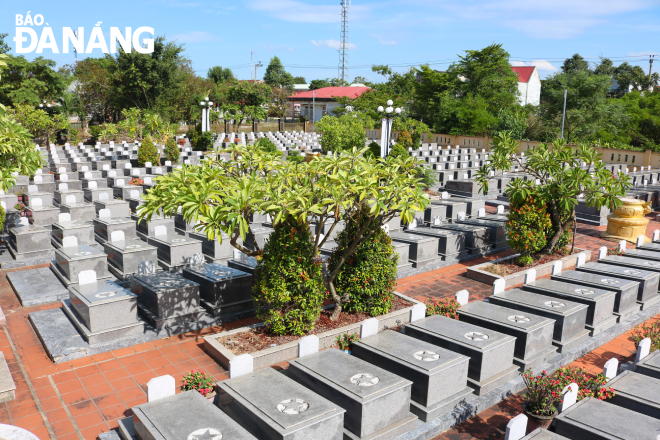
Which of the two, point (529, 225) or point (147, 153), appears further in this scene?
point (147, 153)

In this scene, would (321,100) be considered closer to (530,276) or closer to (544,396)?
(530,276)

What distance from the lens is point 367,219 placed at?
8422 mm

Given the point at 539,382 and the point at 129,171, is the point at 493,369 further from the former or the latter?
the point at 129,171

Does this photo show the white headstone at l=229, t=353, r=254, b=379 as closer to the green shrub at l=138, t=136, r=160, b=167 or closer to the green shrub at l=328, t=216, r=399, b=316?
the green shrub at l=328, t=216, r=399, b=316

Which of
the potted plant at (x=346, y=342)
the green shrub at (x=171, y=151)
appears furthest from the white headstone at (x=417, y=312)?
the green shrub at (x=171, y=151)

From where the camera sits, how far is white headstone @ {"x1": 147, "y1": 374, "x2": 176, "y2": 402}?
5.43 metres

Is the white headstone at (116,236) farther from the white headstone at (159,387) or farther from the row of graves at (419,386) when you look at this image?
the white headstone at (159,387)

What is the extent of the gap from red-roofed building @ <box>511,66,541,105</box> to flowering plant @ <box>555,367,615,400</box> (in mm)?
58678

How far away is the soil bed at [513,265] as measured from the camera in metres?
11.6

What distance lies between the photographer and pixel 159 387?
5473 millimetres

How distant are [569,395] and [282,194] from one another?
446cm

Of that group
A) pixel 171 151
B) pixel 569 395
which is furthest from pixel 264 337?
pixel 171 151

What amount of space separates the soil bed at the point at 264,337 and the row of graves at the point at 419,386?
0.84m

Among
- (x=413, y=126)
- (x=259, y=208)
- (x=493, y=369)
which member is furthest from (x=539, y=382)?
(x=413, y=126)
